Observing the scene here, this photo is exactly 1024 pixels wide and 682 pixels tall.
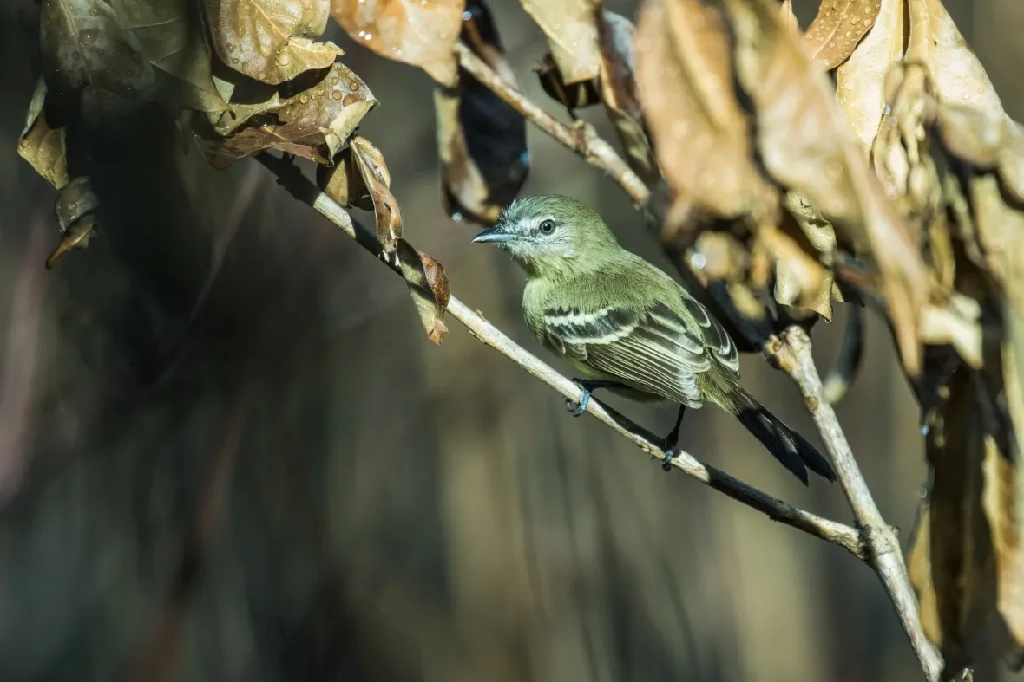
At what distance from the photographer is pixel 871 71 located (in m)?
1.47

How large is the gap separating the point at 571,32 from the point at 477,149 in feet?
1.63

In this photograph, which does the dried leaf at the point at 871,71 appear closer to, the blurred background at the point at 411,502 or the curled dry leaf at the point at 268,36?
the curled dry leaf at the point at 268,36

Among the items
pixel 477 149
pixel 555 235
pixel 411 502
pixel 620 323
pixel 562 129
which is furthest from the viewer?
pixel 411 502

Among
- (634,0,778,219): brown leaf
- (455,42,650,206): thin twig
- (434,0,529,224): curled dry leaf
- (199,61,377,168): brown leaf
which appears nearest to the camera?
(634,0,778,219): brown leaf

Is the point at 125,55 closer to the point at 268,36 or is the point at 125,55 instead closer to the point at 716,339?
the point at 268,36

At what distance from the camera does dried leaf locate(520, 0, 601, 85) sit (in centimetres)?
166

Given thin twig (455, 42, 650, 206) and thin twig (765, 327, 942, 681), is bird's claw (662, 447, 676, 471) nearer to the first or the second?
thin twig (765, 327, 942, 681)

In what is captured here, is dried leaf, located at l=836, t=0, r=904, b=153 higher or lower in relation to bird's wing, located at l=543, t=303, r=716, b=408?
higher

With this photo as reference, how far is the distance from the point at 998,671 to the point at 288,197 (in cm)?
309

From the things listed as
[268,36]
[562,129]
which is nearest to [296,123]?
[268,36]

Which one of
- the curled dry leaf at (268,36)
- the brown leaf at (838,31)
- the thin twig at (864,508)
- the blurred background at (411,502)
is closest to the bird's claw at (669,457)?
the thin twig at (864,508)

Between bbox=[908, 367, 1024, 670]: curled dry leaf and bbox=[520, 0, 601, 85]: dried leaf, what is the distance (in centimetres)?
84

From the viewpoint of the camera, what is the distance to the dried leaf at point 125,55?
149 cm

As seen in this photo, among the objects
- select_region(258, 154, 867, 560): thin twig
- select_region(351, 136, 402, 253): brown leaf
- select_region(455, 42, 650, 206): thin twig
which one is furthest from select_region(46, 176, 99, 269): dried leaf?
select_region(455, 42, 650, 206): thin twig
